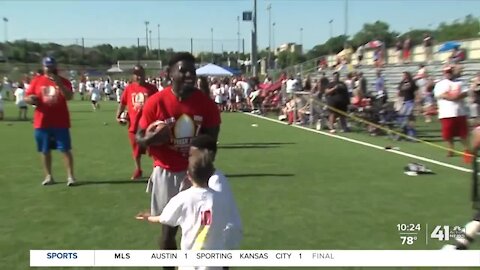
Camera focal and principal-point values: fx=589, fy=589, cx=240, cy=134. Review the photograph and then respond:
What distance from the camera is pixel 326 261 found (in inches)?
178

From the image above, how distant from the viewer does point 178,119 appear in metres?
4.70

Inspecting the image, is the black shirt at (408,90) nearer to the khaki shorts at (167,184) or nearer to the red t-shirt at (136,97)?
the red t-shirt at (136,97)

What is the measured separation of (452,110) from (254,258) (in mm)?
9012

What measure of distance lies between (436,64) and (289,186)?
722 inches

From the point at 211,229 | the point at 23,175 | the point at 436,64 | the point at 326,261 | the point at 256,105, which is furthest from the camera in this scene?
the point at 256,105

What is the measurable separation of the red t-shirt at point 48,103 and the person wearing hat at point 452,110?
750 centimetres

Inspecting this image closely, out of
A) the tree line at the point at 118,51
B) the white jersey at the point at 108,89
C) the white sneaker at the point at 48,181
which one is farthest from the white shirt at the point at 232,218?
the tree line at the point at 118,51

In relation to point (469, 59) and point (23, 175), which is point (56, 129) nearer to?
point (23, 175)

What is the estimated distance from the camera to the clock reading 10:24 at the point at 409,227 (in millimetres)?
6637

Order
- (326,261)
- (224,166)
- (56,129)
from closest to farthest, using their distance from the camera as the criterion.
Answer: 1. (326,261)
2. (56,129)
3. (224,166)

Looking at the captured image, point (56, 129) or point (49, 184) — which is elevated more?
point (56, 129)

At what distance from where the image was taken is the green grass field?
20.8 feet

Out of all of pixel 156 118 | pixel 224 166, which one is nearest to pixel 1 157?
pixel 224 166

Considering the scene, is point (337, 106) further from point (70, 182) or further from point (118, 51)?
point (118, 51)
